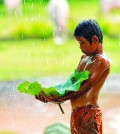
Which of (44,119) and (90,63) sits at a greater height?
(44,119)

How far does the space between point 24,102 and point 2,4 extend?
8656 mm

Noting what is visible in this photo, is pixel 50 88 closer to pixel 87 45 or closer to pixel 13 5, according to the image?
pixel 87 45

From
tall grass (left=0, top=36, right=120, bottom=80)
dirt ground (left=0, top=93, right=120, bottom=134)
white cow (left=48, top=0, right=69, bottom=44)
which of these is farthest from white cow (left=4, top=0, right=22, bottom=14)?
dirt ground (left=0, top=93, right=120, bottom=134)

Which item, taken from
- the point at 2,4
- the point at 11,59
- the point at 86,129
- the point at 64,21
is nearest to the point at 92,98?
the point at 86,129

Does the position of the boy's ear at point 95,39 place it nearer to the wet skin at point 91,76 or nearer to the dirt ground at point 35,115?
the wet skin at point 91,76

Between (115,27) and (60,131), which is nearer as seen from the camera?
(60,131)

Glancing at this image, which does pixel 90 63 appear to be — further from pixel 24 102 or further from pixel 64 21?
pixel 64 21

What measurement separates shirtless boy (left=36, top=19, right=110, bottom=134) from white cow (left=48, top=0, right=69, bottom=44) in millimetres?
8755

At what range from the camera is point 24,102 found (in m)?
6.74

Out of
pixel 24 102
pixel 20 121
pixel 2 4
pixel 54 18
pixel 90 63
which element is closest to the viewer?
pixel 90 63

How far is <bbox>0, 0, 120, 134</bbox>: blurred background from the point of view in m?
6.37

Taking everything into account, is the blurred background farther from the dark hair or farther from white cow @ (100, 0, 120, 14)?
the dark hair

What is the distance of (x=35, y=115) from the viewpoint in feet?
21.1

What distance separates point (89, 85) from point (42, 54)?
734 centimetres
